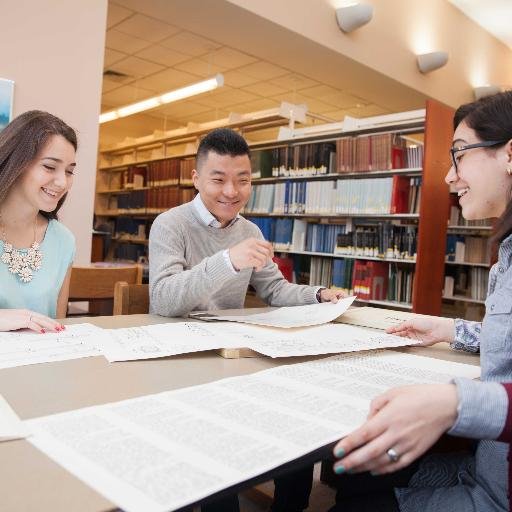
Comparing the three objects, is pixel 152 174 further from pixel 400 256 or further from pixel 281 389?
pixel 281 389

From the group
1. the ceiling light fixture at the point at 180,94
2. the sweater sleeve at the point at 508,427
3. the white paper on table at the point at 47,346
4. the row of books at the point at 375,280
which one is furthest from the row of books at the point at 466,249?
the sweater sleeve at the point at 508,427

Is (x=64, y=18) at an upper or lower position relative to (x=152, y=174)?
upper

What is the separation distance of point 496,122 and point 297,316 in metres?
0.70

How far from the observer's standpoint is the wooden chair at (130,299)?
1574 mm

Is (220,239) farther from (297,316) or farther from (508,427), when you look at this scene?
(508,427)

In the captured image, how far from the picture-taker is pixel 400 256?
12.5ft

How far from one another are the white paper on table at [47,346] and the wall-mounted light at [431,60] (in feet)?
18.3

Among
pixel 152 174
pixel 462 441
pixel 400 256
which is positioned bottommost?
pixel 462 441

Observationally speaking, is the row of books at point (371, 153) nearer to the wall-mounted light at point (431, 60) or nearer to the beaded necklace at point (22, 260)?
the wall-mounted light at point (431, 60)

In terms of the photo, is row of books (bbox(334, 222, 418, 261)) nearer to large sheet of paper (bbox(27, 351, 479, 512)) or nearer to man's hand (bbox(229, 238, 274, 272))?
man's hand (bbox(229, 238, 274, 272))

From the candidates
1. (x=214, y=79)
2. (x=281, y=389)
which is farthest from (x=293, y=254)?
(x=281, y=389)

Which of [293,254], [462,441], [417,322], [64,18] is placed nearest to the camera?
[462,441]

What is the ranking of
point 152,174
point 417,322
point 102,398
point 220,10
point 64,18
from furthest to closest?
point 152,174 < point 220,10 < point 64,18 < point 417,322 < point 102,398

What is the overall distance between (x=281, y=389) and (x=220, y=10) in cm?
398
